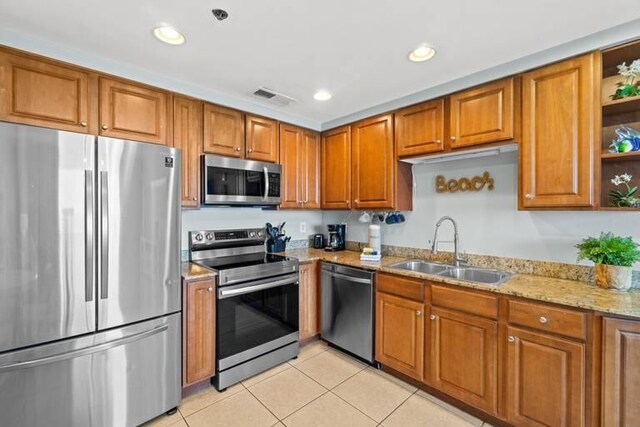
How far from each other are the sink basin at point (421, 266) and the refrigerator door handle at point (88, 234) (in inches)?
83.1

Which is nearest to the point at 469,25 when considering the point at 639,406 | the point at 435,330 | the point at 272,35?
the point at 272,35

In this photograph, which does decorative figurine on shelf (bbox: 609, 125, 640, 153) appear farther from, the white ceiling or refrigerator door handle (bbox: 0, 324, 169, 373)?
refrigerator door handle (bbox: 0, 324, 169, 373)

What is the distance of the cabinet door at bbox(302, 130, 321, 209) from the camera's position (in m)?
3.22

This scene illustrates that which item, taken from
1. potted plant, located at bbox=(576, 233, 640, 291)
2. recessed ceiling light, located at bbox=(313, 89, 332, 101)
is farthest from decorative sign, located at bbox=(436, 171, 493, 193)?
recessed ceiling light, located at bbox=(313, 89, 332, 101)

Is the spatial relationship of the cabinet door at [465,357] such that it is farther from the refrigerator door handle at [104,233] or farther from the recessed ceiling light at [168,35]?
the recessed ceiling light at [168,35]

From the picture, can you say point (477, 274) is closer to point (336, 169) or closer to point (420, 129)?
point (420, 129)

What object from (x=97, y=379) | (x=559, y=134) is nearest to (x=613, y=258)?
(x=559, y=134)

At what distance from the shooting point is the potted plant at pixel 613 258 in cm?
164

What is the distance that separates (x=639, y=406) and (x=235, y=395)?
90.8 inches

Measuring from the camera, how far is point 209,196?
95.1 inches

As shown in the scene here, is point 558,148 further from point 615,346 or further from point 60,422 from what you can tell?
point 60,422

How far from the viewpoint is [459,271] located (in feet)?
7.93

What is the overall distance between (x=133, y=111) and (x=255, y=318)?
1811 mm

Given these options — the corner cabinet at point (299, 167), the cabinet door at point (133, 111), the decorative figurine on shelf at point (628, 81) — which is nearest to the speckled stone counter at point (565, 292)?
the decorative figurine on shelf at point (628, 81)
